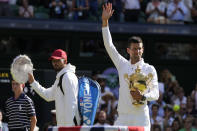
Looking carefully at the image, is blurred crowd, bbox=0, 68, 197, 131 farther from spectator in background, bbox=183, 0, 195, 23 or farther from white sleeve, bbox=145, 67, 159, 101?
white sleeve, bbox=145, 67, 159, 101

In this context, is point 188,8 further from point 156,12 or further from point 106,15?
point 106,15

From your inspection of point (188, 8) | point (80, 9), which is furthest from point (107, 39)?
point (188, 8)

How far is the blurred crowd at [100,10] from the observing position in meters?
17.1

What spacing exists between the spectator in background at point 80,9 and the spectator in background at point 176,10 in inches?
91.9

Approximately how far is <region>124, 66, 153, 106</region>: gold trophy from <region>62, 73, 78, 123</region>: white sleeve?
774mm

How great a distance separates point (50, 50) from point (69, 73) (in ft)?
30.6

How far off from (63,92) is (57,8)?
8.98 meters

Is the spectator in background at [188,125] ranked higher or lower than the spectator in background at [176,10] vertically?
lower

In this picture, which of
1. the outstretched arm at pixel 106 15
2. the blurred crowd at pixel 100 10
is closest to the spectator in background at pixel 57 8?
the blurred crowd at pixel 100 10

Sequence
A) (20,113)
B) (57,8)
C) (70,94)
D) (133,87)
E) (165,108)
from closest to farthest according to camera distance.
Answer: (133,87) → (70,94) → (20,113) → (165,108) → (57,8)

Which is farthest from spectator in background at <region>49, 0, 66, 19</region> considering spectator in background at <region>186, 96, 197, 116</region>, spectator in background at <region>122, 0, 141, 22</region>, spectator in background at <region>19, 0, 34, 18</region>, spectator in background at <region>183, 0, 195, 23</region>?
spectator in background at <region>186, 96, 197, 116</region>

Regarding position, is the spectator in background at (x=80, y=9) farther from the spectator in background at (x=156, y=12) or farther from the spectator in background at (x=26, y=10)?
the spectator in background at (x=156, y=12)

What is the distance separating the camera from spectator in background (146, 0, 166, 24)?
57.2 feet

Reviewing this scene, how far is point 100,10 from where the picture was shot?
57.4 feet
